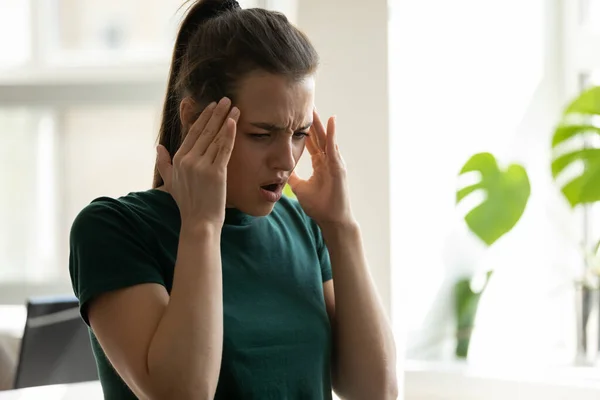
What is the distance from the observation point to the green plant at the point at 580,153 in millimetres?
2994

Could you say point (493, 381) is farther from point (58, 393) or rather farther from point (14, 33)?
point (14, 33)

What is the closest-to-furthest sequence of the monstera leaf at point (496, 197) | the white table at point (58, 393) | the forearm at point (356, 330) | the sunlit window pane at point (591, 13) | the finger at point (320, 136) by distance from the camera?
the forearm at point (356, 330) → the finger at point (320, 136) → the white table at point (58, 393) → the monstera leaf at point (496, 197) → the sunlit window pane at point (591, 13)

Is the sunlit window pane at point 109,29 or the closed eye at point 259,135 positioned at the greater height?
the sunlit window pane at point 109,29

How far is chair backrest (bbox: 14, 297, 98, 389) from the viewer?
6.54ft

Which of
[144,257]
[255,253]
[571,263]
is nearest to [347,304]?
[255,253]

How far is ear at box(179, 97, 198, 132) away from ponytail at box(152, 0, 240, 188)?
65 millimetres

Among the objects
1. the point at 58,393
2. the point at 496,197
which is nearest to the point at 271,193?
the point at 58,393

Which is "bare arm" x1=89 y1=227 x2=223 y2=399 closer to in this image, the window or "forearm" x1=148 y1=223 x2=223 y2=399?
"forearm" x1=148 y1=223 x2=223 y2=399

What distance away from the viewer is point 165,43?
12.1 feet

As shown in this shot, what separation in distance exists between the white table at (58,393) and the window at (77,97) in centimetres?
194

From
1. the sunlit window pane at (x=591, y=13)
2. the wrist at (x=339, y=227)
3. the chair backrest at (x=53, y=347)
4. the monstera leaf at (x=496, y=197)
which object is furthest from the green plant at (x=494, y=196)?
the wrist at (x=339, y=227)

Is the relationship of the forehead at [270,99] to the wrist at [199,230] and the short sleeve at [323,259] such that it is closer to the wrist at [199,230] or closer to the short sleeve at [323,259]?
the wrist at [199,230]

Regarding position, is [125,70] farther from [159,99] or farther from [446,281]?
[446,281]

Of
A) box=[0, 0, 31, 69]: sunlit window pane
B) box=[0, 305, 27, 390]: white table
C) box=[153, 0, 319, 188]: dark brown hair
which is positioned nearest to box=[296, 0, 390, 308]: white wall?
box=[0, 305, 27, 390]: white table
